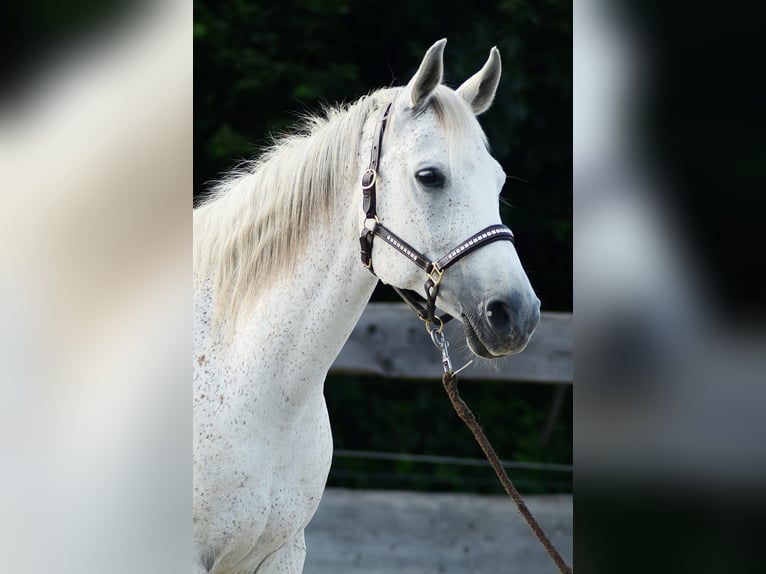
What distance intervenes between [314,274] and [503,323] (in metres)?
0.35

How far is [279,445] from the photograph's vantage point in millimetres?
1401

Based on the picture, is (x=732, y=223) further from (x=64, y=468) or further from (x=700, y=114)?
(x=64, y=468)

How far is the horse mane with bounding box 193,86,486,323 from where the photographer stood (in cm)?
140

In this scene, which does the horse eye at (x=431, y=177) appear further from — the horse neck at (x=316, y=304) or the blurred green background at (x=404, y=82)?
the blurred green background at (x=404, y=82)

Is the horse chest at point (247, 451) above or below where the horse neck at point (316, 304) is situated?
below

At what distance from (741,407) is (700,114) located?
0.74ft

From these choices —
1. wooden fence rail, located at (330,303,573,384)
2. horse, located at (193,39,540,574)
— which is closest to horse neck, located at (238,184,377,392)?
horse, located at (193,39,540,574)

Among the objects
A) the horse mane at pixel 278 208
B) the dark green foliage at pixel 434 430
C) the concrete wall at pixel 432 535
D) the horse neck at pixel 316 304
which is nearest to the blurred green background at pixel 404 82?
the dark green foliage at pixel 434 430

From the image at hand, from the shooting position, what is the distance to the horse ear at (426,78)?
1.25m

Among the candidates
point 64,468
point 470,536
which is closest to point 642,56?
point 64,468

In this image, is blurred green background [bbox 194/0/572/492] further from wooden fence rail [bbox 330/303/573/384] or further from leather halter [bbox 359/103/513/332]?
leather halter [bbox 359/103/513/332]

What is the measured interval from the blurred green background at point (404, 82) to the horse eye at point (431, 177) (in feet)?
7.43

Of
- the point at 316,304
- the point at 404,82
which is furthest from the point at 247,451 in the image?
the point at 404,82

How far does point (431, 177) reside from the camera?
4.10ft
